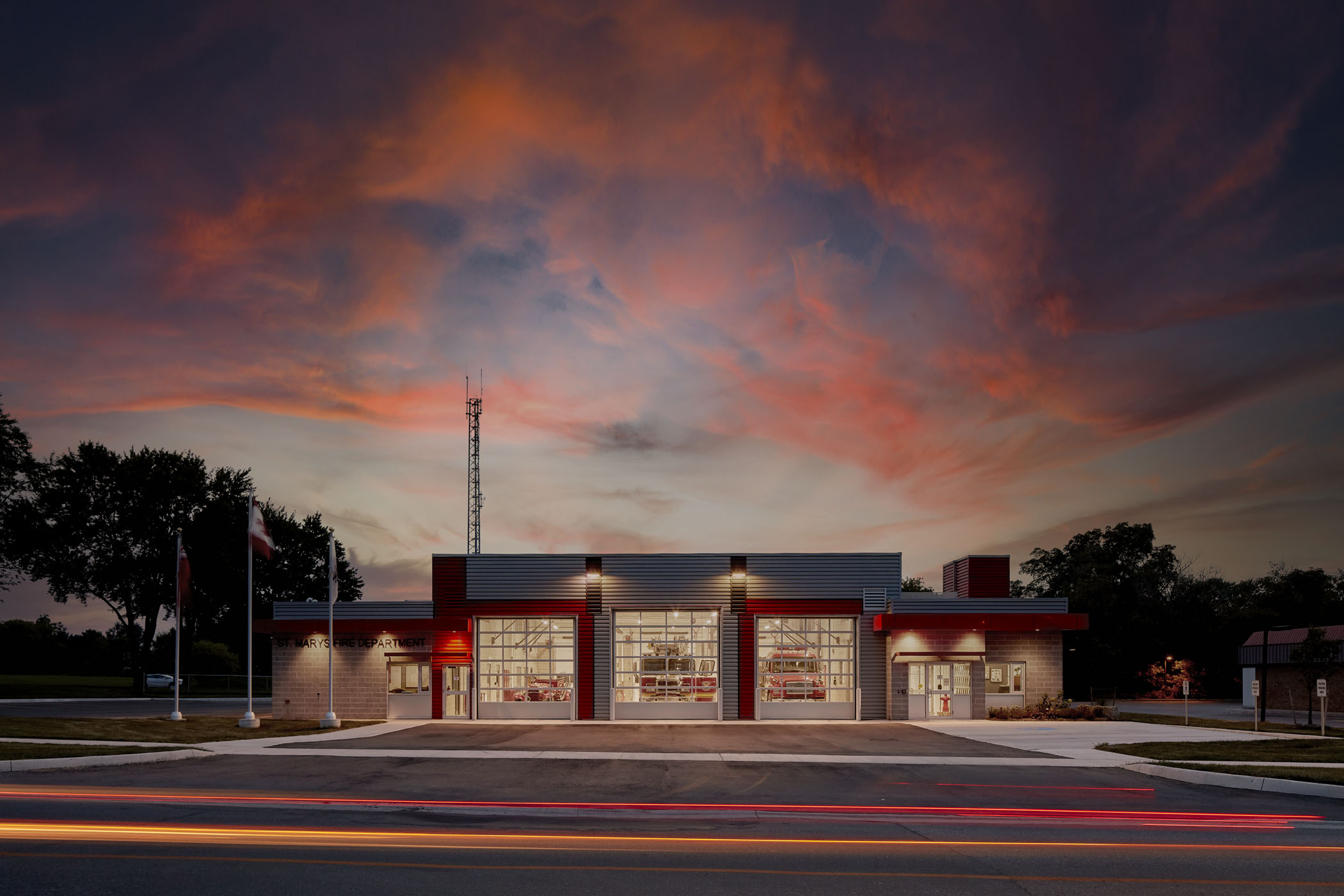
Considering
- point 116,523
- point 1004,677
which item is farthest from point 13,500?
point 1004,677

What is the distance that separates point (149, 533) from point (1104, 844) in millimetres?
62940

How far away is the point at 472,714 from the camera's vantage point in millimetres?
38969

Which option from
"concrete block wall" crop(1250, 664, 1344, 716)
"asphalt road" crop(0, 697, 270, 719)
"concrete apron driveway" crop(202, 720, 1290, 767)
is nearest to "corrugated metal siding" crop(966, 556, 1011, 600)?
"concrete apron driveway" crop(202, 720, 1290, 767)

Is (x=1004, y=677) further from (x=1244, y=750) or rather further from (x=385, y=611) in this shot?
(x=385, y=611)

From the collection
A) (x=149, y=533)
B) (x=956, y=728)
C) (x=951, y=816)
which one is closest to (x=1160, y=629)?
(x=956, y=728)

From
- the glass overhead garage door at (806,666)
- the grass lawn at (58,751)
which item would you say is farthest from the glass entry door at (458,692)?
the grass lawn at (58,751)

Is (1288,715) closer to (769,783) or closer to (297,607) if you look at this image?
(769,783)

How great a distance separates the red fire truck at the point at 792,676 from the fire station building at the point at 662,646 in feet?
0.19

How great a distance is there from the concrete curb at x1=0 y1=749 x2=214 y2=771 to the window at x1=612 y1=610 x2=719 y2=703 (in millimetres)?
18509

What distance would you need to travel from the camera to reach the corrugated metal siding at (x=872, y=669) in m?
39.1

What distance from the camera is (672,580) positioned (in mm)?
39625

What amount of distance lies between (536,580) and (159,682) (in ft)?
164

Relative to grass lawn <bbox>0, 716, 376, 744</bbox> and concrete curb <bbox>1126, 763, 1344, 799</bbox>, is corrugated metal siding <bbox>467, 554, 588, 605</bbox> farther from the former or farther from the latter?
concrete curb <bbox>1126, 763, 1344, 799</bbox>

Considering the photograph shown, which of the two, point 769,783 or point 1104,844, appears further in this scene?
point 769,783
